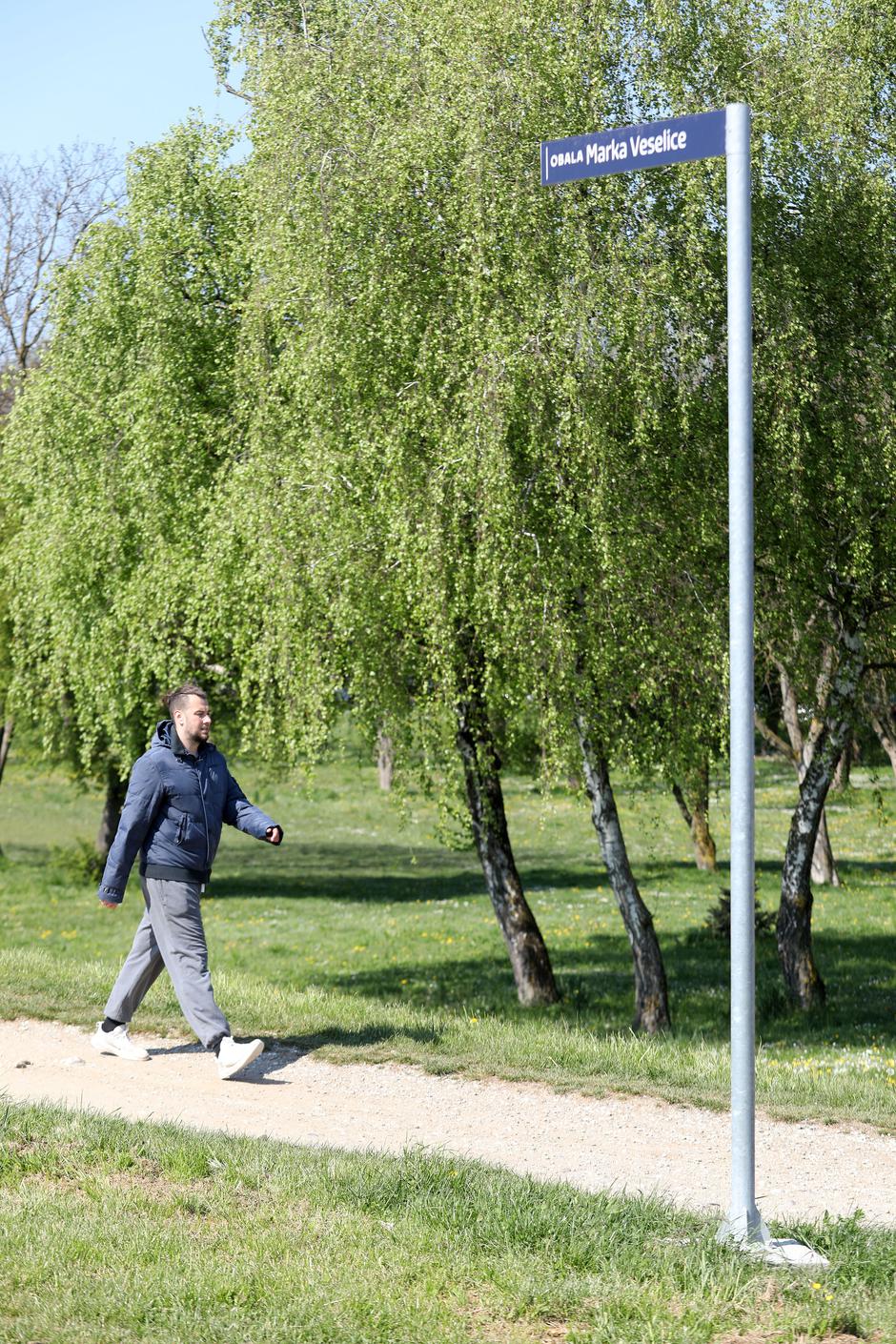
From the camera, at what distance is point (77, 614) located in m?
15.4

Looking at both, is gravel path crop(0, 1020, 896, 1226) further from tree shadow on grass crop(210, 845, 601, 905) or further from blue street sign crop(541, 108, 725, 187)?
tree shadow on grass crop(210, 845, 601, 905)

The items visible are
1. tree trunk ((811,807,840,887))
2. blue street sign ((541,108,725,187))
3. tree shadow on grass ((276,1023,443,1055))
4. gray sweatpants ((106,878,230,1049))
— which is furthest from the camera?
tree trunk ((811,807,840,887))

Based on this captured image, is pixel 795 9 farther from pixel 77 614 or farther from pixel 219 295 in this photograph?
pixel 77 614

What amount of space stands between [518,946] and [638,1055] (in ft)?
20.6

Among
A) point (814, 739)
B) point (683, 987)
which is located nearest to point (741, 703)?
point (683, 987)

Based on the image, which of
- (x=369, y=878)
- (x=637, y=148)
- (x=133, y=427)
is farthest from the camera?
(x=369, y=878)

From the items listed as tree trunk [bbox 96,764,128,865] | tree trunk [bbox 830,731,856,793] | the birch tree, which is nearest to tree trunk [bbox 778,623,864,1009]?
tree trunk [bbox 830,731,856,793]

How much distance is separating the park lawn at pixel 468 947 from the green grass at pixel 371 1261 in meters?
2.63

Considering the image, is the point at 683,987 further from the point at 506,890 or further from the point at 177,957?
the point at 177,957

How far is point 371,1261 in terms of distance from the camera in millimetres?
5023

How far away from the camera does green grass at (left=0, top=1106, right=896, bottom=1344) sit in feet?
14.9

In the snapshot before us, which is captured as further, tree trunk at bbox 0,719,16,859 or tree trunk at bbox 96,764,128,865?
tree trunk at bbox 0,719,16,859

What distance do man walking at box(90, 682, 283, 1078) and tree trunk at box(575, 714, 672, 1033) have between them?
5.62 metres

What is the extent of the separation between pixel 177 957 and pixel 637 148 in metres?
4.98
